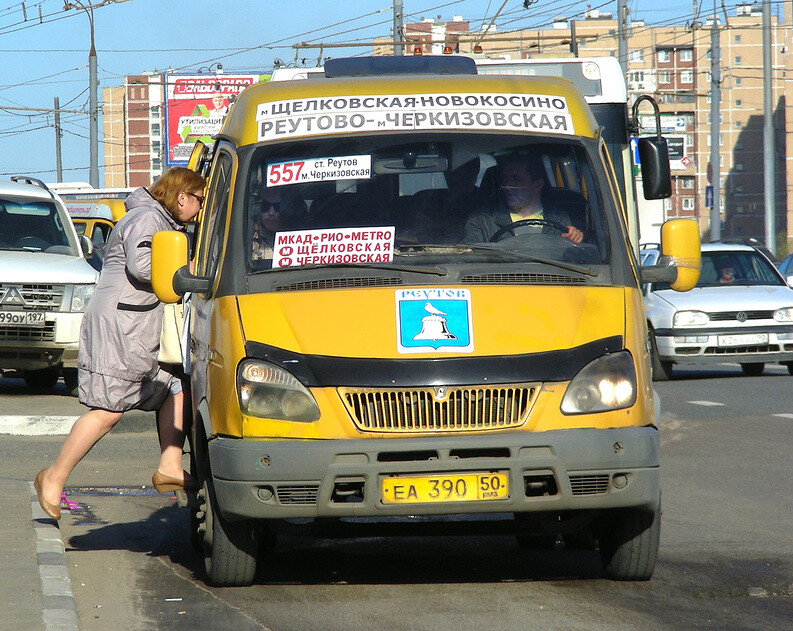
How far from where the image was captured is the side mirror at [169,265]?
19.8ft

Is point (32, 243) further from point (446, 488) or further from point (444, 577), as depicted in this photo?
point (446, 488)

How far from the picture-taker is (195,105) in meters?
44.9

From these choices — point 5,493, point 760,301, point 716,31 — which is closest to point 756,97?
point 716,31

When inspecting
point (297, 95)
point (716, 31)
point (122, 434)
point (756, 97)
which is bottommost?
point (122, 434)

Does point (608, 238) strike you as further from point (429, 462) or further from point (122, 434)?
point (122, 434)

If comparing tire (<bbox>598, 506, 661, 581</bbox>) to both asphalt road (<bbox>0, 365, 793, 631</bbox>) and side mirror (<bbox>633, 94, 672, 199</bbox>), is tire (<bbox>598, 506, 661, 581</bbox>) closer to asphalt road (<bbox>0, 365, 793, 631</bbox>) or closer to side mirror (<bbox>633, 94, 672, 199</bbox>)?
asphalt road (<bbox>0, 365, 793, 631</bbox>)

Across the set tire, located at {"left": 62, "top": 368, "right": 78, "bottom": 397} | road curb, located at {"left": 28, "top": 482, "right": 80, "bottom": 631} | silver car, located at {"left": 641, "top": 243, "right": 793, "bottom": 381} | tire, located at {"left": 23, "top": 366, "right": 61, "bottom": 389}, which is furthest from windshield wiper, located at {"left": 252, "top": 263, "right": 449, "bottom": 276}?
silver car, located at {"left": 641, "top": 243, "right": 793, "bottom": 381}

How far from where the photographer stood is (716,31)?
43938 millimetres

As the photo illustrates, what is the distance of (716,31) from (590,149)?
130ft

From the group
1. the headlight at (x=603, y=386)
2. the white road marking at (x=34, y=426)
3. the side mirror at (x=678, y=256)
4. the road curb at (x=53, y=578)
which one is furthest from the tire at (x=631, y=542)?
the white road marking at (x=34, y=426)

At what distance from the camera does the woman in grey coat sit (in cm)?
693

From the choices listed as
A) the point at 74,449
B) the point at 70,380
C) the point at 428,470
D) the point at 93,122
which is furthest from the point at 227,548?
the point at 93,122

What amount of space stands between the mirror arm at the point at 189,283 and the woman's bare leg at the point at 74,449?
4.08ft

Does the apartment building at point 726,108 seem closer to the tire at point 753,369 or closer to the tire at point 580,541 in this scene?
the tire at point 753,369
